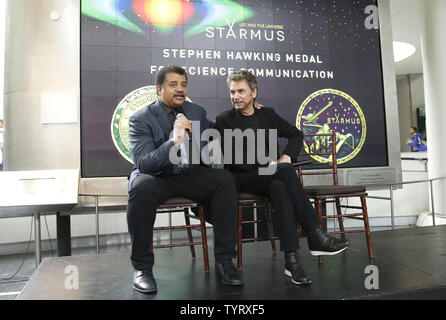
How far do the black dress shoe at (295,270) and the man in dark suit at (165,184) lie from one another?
27 centimetres

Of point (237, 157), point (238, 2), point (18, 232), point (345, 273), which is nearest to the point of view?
point (345, 273)

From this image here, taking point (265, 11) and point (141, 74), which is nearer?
point (141, 74)

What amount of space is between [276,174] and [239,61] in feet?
8.11

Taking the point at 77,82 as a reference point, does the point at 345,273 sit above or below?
below

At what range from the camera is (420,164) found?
20.1ft

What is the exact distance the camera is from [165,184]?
1.95 metres

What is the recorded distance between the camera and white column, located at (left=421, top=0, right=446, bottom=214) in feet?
15.8

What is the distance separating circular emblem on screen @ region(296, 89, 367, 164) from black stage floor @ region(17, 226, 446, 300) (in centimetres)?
183

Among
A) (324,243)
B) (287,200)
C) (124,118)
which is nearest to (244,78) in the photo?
(287,200)

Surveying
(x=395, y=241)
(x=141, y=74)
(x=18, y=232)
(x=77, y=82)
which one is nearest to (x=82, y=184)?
(x=77, y=82)

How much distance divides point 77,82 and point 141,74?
0.65 meters
